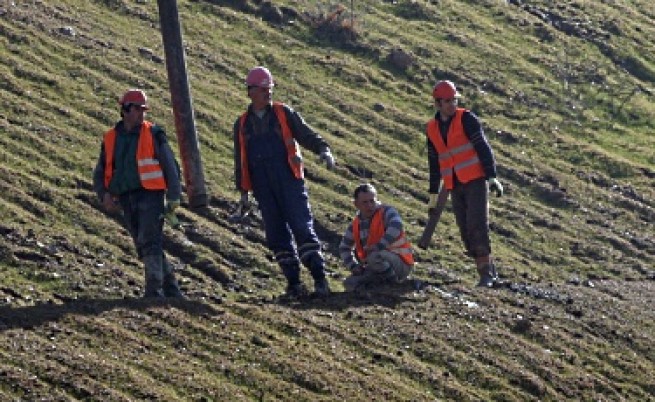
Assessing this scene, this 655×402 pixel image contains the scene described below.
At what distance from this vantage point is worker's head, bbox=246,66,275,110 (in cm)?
1480

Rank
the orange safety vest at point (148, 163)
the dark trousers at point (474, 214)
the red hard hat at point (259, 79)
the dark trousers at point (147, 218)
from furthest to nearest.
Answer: the dark trousers at point (474, 214) → the red hard hat at point (259, 79) → the dark trousers at point (147, 218) → the orange safety vest at point (148, 163)

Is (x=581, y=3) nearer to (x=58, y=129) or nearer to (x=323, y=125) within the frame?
(x=323, y=125)

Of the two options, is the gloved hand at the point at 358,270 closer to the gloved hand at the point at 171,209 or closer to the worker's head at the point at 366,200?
the worker's head at the point at 366,200

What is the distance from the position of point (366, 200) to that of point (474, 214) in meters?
1.41

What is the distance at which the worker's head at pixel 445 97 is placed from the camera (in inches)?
653

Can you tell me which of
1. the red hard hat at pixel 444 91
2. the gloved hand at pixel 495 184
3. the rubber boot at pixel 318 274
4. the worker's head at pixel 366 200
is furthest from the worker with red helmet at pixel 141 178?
the gloved hand at pixel 495 184

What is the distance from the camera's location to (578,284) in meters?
20.8

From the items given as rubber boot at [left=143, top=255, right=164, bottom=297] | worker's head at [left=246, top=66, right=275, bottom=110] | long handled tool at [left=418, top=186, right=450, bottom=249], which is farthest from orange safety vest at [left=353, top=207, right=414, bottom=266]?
rubber boot at [left=143, top=255, right=164, bottom=297]

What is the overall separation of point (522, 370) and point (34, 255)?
4854 millimetres

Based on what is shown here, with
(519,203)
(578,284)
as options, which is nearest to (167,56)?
(578,284)

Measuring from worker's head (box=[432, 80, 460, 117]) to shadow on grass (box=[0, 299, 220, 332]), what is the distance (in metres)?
3.59

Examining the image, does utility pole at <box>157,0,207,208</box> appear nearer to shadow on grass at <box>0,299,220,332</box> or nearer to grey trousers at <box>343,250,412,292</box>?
grey trousers at <box>343,250,412,292</box>

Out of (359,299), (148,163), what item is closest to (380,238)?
(359,299)

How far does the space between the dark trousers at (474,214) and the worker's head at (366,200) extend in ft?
3.93
